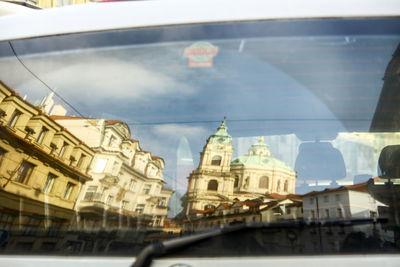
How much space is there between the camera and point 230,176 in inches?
64.1

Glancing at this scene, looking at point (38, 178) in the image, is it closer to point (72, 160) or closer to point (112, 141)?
point (72, 160)

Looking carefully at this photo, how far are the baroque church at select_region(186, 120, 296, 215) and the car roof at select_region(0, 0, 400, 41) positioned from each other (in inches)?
27.1

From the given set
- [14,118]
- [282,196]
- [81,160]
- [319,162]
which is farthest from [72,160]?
[319,162]

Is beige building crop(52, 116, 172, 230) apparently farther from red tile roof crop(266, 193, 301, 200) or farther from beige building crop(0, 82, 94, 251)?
red tile roof crop(266, 193, 301, 200)

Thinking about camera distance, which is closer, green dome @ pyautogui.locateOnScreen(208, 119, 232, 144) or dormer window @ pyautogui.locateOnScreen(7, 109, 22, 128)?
green dome @ pyautogui.locateOnScreen(208, 119, 232, 144)

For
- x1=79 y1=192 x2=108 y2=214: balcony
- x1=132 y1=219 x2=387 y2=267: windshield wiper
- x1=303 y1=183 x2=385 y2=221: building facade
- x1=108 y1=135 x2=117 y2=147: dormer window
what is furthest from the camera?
x1=108 y1=135 x2=117 y2=147: dormer window

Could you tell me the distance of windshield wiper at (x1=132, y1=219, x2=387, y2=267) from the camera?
4.42 ft

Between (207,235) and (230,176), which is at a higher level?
(230,176)

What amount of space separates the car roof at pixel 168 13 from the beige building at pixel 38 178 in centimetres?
63

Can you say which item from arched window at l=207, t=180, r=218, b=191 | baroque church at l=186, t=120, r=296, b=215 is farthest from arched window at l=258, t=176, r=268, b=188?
arched window at l=207, t=180, r=218, b=191

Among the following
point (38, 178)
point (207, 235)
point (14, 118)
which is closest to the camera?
point (207, 235)

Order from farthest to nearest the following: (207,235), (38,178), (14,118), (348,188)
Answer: (14,118)
(38,178)
(348,188)
(207,235)

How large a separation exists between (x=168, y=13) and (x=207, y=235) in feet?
4.21

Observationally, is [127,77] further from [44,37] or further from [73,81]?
[44,37]
